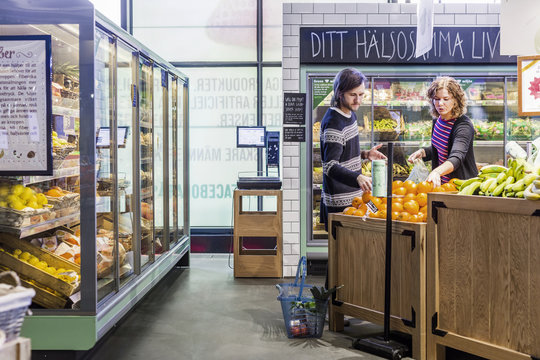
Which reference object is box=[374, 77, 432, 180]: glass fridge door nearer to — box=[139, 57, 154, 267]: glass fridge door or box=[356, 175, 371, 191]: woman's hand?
box=[356, 175, 371, 191]: woman's hand

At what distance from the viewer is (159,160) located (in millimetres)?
5691

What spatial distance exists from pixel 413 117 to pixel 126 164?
376 centimetres

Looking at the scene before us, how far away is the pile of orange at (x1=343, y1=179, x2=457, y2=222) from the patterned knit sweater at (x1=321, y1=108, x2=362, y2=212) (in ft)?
1.18

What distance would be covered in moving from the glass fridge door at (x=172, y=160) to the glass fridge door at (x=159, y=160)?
0.55ft

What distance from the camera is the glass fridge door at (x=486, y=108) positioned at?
21.8 feet

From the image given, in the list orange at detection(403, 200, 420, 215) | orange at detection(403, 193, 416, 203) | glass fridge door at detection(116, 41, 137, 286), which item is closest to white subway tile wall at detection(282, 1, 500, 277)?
glass fridge door at detection(116, 41, 137, 286)

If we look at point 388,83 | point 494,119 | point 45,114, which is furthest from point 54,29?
point 494,119

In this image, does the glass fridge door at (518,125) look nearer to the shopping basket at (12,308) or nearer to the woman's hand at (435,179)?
the woman's hand at (435,179)

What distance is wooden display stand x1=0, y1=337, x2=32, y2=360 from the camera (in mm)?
1599

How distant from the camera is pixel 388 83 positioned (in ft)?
21.9

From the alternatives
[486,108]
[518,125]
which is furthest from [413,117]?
[518,125]

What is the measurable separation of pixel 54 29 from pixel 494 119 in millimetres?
5267

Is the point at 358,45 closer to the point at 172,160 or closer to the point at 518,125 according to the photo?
the point at 518,125

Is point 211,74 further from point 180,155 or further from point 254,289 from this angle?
point 254,289
